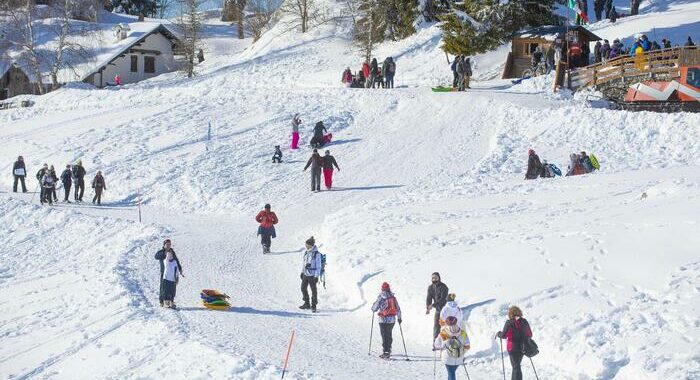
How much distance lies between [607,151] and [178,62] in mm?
43655

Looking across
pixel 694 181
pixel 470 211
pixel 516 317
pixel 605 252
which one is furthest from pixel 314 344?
pixel 694 181

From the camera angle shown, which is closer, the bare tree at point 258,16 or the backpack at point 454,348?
the backpack at point 454,348

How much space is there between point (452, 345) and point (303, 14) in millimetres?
50068

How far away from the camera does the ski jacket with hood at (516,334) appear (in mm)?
11659

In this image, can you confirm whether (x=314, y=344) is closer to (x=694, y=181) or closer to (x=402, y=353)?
(x=402, y=353)

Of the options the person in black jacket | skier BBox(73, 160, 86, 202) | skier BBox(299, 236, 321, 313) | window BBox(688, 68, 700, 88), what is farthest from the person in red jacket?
window BBox(688, 68, 700, 88)

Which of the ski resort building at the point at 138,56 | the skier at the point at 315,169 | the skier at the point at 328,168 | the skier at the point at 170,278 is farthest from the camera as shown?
the ski resort building at the point at 138,56

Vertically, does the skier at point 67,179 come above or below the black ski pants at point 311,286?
above

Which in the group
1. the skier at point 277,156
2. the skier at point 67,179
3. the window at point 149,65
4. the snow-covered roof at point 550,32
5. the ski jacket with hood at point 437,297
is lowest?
the ski jacket with hood at point 437,297

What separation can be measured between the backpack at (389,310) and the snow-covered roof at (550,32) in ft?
93.2

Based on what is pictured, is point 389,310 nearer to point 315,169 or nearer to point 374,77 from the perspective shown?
point 315,169

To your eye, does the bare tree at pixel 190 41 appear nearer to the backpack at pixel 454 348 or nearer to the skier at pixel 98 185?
the skier at pixel 98 185

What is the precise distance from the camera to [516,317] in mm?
11781

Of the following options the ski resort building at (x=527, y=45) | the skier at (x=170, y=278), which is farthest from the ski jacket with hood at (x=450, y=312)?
the ski resort building at (x=527, y=45)
